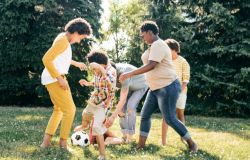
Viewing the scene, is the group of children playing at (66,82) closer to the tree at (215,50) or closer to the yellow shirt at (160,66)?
the yellow shirt at (160,66)

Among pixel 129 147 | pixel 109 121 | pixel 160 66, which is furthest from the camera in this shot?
pixel 129 147

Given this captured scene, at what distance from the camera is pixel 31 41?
20984mm

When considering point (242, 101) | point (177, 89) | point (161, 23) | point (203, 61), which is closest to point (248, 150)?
point (177, 89)

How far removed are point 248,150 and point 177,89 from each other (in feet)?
7.03

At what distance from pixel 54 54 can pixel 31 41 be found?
13928 mm

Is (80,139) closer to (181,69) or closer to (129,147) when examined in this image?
(129,147)

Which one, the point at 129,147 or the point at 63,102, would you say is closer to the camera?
the point at 63,102

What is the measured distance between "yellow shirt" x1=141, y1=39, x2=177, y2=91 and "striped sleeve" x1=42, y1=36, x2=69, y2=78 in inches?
60.2

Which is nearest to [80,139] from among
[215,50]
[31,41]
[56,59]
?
[56,59]

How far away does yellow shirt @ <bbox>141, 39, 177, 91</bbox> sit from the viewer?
7.62 metres

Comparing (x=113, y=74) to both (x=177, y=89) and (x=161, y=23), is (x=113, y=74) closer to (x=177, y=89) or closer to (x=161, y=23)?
(x=177, y=89)

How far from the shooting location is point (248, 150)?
28.6 ft

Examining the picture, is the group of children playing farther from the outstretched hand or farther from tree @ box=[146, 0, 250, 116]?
tree @ box=[146, 0, 250, 116]

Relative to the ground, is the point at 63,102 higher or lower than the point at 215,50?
lower
